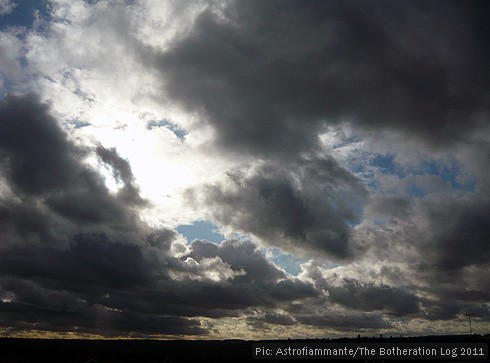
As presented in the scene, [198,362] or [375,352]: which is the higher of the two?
[375,352]

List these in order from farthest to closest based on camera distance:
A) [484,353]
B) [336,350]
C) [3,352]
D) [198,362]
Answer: [198,362]
[484,353]
[336,350]
[3,352]

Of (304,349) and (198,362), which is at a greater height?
(304,349)

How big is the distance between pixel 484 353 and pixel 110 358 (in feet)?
212

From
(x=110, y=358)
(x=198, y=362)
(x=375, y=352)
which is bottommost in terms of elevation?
(x=198, y=362)

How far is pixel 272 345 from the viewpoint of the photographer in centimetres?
5425

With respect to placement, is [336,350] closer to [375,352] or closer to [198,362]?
[375,352]

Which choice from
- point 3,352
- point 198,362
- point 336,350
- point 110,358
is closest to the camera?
point 3,352

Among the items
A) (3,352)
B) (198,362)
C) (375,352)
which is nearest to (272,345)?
(375,352)

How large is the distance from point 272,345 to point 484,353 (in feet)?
120

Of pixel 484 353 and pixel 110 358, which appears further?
pixel 110 358

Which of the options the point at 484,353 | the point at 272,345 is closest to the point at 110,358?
the point at 272,345

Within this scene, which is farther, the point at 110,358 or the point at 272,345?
the point at 110,358

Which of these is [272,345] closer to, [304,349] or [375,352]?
[304,349]

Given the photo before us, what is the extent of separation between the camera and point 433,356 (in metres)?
56.0
